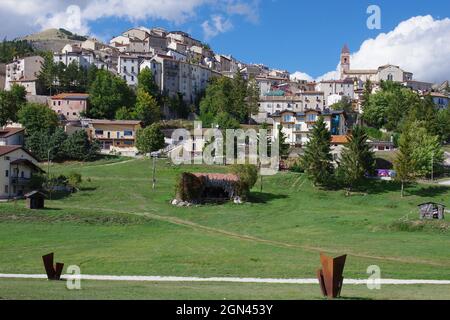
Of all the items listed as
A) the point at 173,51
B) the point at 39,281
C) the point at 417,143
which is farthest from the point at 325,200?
the point at 173,51

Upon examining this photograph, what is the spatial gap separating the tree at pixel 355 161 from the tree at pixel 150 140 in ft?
104

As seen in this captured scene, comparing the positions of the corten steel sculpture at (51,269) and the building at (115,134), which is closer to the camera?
A: the corten steel sculpture at (51,269)

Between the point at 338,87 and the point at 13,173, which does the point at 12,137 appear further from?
the point at 338,87

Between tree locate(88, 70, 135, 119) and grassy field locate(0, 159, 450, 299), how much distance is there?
45.4 metres

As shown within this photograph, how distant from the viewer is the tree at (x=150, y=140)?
91438mm

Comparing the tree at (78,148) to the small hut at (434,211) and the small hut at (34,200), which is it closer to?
the small hut at (34,200)

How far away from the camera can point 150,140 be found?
300 ft

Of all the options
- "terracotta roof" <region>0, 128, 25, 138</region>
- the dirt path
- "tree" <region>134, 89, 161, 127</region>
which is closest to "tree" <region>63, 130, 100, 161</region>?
"terracotta roof" <region>0, 128, 25, 138</region>

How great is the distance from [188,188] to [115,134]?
147 ft

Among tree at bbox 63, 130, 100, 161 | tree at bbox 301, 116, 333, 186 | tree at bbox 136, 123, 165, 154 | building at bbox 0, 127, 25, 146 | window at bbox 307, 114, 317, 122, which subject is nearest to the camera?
tree at bbox 301, 116, 333, 186

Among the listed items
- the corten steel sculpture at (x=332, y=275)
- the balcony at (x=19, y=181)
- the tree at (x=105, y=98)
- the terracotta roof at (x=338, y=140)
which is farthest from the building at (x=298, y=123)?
the corten steel sculpture at (x=332, y=275)

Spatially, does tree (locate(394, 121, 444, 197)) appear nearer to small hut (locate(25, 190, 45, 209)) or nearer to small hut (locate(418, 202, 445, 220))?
small hut (locate(418, 202, 445, 220))

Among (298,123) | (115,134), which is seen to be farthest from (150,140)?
(298,123)

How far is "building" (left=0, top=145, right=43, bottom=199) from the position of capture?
63.8 metres
